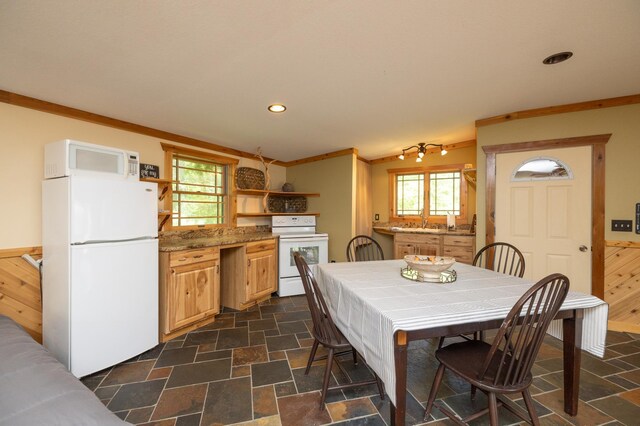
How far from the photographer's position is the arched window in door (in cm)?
277

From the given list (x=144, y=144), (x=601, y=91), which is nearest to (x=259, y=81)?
(x=144, y=144)

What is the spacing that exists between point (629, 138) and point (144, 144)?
5.00 metres

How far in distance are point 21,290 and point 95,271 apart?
77 cm

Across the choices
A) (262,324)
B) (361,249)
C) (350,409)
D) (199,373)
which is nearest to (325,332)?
(350,409)

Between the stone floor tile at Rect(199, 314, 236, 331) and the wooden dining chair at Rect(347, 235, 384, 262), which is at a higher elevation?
the wooden dining chair at Rect(347, 235, 384, 262)

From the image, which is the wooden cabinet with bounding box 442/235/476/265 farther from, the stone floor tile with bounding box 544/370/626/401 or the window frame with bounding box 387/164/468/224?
the stone floor tile with bounding box 544/370/626/401

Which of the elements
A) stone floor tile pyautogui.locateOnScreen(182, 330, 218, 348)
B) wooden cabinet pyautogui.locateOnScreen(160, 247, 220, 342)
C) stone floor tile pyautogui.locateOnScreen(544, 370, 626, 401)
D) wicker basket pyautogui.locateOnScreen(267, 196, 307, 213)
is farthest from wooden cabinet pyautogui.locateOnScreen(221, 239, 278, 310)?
stone floor tile pyautogui.locateOnScreen(544, 370, 626, 401)

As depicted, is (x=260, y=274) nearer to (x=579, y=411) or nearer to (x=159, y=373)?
(x=159, y=373)

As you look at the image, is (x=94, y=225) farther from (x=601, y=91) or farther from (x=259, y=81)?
(x=601, y=91)

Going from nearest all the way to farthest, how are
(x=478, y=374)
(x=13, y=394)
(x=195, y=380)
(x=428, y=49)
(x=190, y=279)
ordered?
(x=13, y=394), (x=478, y=374), (x=428, y=49), (x=195, y=380), (x=190, y=279)

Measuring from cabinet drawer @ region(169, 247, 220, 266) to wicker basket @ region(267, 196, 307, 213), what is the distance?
5.70ft

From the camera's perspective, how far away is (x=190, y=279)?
2756mm

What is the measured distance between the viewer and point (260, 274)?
358 centimetres

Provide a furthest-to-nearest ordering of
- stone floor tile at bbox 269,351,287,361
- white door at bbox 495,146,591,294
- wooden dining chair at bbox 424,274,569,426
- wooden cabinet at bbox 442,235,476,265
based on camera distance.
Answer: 1. wooden cabinet at bbox 442,235,476,265
2. white door at bbox 495,146,591,294
3. stone floor tile at bbox 269,351,287,361
4. wooden dining chair at bbox 424,274,569,426
